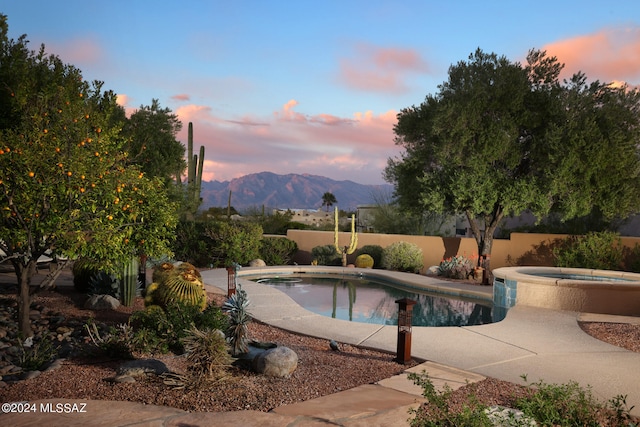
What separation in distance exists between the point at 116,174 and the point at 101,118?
3.19 feet

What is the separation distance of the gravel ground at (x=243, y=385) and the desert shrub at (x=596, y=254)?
43.2ft

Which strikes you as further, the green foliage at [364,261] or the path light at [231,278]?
the green foliage at [364,261]

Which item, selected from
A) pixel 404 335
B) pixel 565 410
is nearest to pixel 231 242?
pixel 404 335

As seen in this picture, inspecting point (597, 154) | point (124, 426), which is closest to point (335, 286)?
point (597, 154)

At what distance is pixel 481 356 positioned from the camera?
7.41 metres

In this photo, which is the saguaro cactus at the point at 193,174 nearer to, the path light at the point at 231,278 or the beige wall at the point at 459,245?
the beige wall at the point at 459,245

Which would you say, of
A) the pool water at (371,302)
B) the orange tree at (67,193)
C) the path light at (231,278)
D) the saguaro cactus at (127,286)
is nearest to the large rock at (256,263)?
the pool water at (371,302)

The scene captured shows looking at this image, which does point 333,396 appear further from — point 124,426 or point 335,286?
point 335,286

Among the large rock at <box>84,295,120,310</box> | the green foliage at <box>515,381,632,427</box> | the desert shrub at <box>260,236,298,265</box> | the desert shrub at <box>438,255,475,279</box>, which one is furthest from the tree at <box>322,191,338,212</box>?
the green foliage at <box>515,381,632,427</box>

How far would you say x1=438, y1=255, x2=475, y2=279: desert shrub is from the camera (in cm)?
1858

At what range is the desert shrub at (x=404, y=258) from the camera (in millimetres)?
21094

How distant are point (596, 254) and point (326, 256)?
33.0 feet

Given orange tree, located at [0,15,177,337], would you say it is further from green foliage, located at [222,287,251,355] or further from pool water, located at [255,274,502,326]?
pool water, located at [255,274,502,326]

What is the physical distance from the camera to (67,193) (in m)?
6.48
